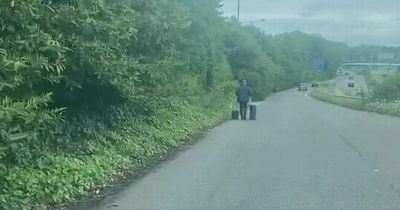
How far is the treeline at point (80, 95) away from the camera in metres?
8.45

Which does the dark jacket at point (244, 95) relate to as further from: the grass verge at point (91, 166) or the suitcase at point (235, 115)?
the grass verge at point (91, 166)

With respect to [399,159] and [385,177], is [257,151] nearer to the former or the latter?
[399,159]

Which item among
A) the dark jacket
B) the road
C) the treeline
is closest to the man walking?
the dark jacket

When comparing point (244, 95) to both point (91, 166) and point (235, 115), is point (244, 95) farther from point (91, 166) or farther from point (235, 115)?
point (91, 166)

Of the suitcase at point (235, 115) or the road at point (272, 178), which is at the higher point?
the road at point (272, 178)

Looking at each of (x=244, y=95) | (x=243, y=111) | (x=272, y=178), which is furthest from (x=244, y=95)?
(x=272, y=178)

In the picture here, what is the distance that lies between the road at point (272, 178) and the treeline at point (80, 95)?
0.87 meters

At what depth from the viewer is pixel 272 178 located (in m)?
11.9

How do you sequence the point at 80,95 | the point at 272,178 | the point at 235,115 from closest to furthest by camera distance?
the point at 272,178 → the point at 80,95 → the point at 235,115

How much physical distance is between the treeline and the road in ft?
2.85

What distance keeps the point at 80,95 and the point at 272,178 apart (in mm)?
4120

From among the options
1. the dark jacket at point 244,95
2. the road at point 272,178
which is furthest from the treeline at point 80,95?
the dark jacket at point 244,95

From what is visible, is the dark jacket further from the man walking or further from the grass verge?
the grass verge

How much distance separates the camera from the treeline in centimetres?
845
